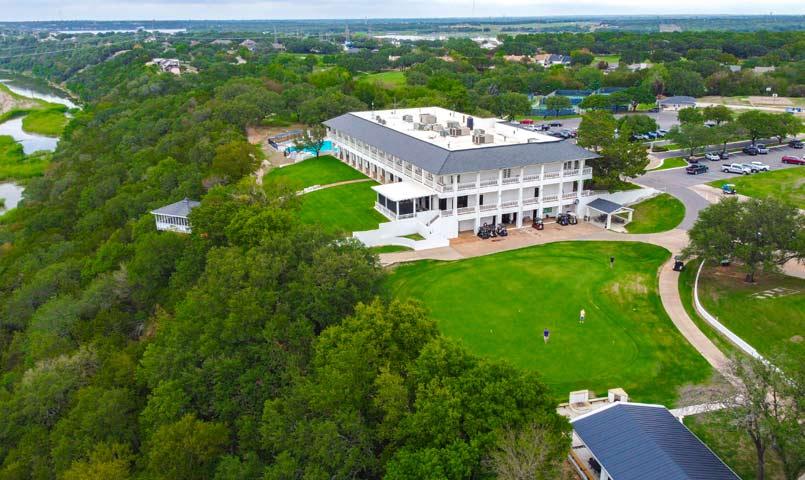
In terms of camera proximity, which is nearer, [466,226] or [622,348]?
[622,348]

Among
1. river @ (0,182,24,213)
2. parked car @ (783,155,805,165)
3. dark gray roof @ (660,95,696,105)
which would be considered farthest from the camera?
dark gray roof @ (660,95,696,105)

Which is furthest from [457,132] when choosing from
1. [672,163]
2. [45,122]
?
[45,122]

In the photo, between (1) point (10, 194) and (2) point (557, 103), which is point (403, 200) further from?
(1) point (10, 194)

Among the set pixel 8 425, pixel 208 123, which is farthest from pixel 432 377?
pixel 208 123

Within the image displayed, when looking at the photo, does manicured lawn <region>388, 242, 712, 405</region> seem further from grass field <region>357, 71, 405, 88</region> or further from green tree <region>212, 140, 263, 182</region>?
grass field <region>357, 71, 405, 88</region>

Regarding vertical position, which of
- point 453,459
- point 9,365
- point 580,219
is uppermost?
point 453,459

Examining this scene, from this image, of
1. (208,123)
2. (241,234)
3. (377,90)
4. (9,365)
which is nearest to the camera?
(241,234)

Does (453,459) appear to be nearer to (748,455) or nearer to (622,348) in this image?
(748,455)

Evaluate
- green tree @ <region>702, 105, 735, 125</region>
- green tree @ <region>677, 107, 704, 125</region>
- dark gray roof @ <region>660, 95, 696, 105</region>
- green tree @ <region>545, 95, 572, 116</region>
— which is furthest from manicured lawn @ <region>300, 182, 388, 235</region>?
dark gray roof @ <region>660, 95, 696, 105</region>
